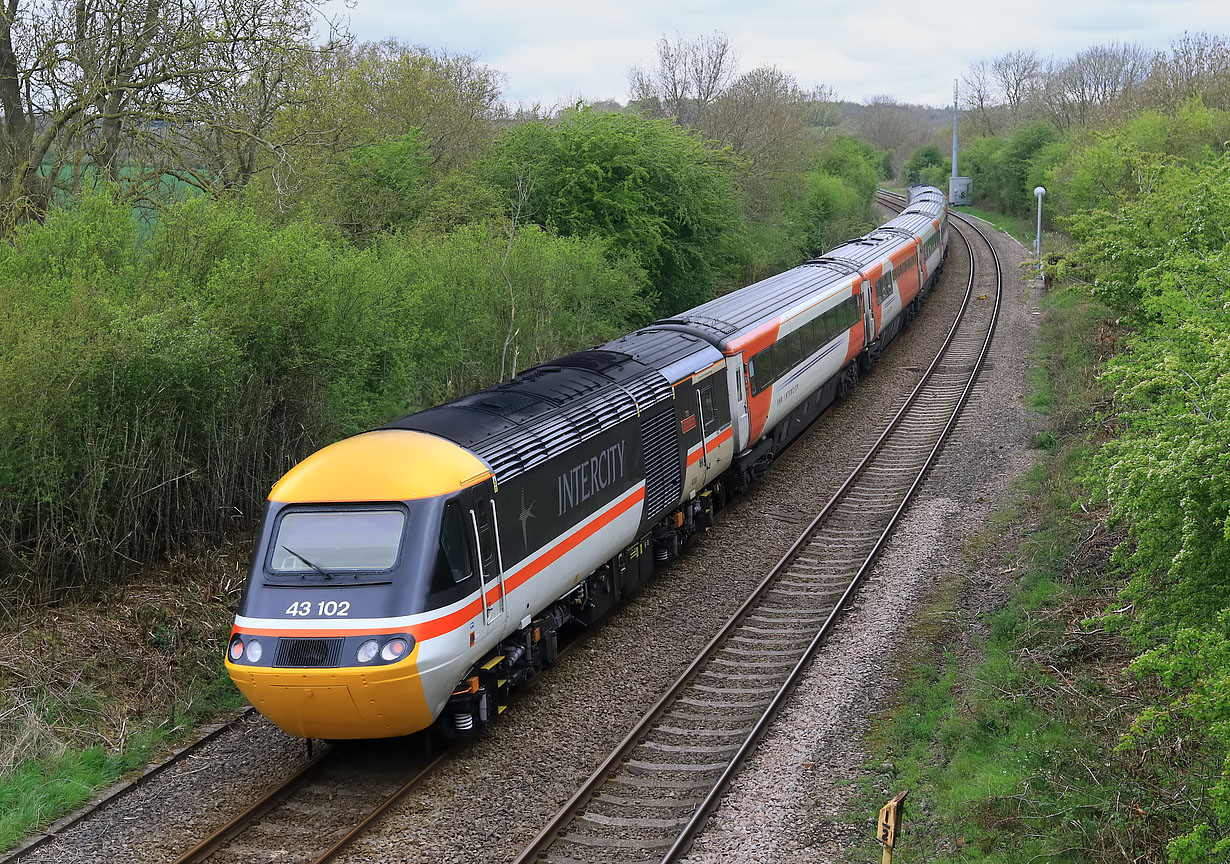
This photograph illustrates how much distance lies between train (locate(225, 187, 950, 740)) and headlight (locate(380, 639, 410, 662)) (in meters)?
0.01

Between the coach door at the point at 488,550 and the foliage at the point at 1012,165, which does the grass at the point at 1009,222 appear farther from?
the coach door at the point at 488,550

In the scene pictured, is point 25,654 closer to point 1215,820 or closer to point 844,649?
point 844,649

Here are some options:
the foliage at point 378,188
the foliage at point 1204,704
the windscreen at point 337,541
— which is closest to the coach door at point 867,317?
the foliage at point 378,188

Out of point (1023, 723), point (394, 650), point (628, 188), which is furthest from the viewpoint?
point (628, 188)

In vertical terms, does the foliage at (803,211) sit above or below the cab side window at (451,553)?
above

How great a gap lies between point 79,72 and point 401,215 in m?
9.05

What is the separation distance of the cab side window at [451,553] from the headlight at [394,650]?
1.72ft

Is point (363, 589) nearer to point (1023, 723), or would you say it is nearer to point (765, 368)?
point (1023, 723)

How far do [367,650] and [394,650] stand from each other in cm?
22

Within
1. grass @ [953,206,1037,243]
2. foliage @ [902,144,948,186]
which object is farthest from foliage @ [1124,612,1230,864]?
foliage @ [902,144,948,186]

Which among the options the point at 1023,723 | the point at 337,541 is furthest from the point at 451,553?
the point at 1023,723

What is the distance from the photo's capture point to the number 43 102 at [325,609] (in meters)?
8.55

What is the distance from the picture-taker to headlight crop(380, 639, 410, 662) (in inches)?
329

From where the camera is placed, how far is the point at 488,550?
948cm
